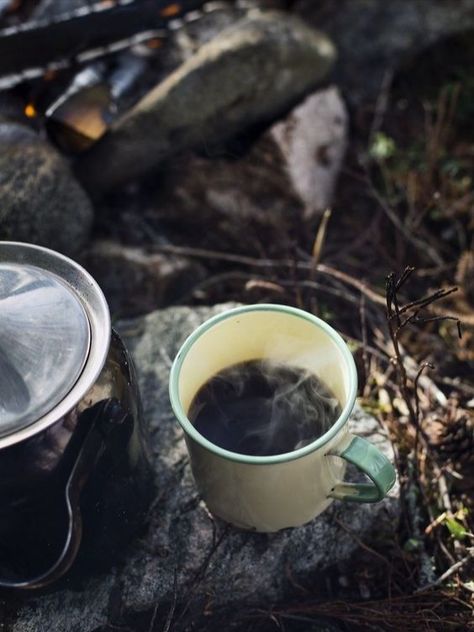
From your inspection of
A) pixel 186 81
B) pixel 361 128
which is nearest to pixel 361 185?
pixel 361 128

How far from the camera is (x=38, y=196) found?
82.7 inches

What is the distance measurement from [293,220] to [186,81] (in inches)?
23.9

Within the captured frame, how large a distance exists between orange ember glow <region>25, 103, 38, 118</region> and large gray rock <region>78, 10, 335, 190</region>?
9.8 inches

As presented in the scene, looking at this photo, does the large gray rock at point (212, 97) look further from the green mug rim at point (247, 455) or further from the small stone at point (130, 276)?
the green mug rim at point (247, 455)

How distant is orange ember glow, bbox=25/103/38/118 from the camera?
245 cm

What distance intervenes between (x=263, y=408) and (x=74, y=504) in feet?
1.60

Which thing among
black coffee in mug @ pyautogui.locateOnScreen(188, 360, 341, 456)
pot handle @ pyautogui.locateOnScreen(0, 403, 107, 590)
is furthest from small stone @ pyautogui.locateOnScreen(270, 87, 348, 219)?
pot handle @ pyautogui.locateOnScreen(0, 403, 107, 590)

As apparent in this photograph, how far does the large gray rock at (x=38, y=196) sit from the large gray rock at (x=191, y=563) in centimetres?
74

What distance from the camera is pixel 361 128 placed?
2916mm

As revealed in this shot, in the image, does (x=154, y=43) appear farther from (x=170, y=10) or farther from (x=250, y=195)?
(x=250, y=195)

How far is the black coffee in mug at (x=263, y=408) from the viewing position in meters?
1.48

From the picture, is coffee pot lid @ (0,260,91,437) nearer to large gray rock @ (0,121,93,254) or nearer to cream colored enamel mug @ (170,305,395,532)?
cream colored enamel mug @ (170,305,395,532)

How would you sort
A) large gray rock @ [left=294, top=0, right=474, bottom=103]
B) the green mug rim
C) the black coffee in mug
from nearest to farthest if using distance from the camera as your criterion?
the green mug rim
the black coffee in mug
large gray rock @ [left=294, top=0, right=474, bottom=103]

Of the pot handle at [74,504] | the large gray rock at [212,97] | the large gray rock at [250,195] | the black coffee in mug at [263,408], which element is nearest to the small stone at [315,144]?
the large gray rock at [250,195]
